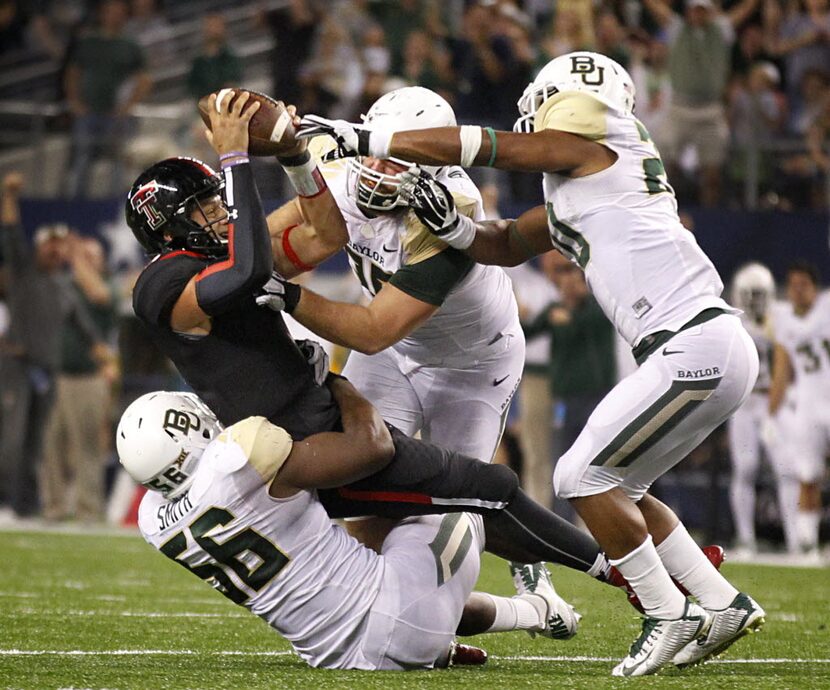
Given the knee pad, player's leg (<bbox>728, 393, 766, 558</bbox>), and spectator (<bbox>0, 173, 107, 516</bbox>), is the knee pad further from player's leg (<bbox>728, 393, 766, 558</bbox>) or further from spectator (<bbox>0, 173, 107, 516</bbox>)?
spectator (<bbox>0, 173, 107, 516</bbox>)

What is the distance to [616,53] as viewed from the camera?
35.1 ft

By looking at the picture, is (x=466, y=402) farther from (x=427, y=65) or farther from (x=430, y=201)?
(x=427, y=65)

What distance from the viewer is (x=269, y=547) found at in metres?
4.08

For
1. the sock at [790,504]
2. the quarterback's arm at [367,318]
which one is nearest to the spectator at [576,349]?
the sock at [790,504]

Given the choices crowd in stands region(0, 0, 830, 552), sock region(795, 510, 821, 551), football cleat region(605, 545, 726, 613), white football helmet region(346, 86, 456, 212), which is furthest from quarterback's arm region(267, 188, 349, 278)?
sock region(795, 510, 821, 551)

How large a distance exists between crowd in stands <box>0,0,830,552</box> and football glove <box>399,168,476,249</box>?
4.93 meters

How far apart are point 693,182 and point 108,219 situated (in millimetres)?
4412

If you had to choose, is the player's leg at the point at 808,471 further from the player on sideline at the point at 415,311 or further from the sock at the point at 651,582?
the sock at the point at 651,582

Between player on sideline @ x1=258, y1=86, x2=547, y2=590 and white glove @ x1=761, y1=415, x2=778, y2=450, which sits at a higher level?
player on sideline @ x1=258, y1=86, x2=547, y2=590

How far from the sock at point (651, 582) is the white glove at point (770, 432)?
→ 527 centimetres

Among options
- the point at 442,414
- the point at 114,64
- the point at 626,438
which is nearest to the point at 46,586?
the point at 442,414

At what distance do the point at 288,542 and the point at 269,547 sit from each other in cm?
5

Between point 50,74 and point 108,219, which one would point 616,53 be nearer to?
point 108,219

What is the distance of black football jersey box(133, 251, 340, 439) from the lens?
4219mm
